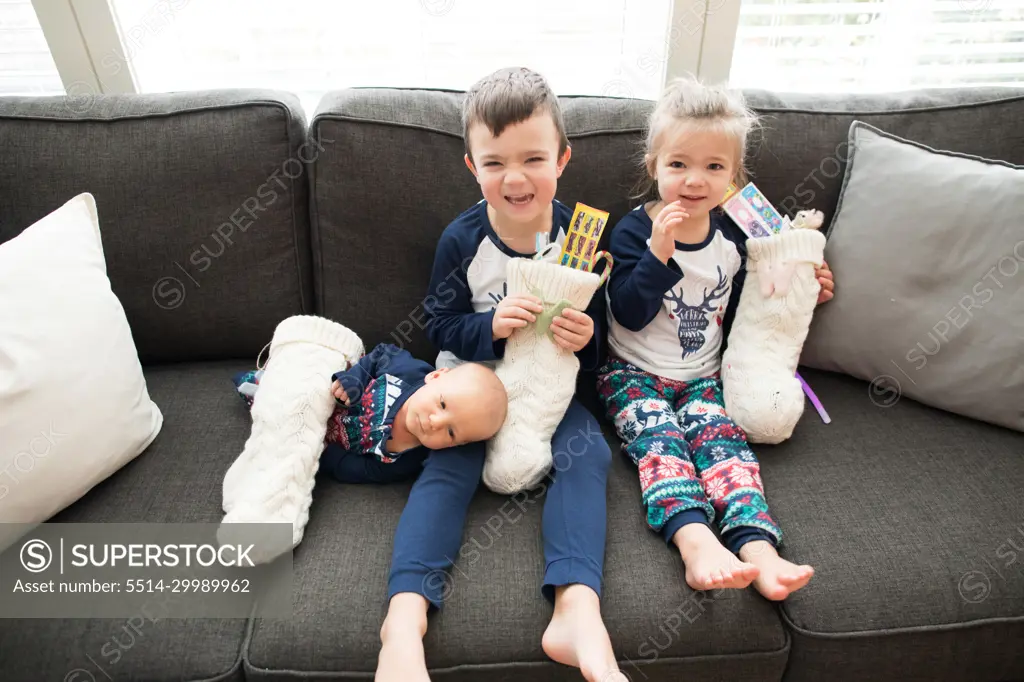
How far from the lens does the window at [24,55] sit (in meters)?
1.65

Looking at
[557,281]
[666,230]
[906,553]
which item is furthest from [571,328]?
[906,553]

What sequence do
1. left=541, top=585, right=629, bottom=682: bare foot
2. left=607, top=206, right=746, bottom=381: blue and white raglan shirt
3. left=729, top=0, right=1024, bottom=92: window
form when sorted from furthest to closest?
left=729, top=0, right=1024, bottom=92: window → left=607, top=206, right=746, bottom=381: blue and white raglan shirt → left=541, top=585, right=629, bottom=682: bare foot

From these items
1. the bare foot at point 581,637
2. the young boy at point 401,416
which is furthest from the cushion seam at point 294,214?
the bare foot at point 581,637

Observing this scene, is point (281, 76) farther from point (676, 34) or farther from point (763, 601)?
point (763, 601)

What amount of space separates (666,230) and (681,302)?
22 cm

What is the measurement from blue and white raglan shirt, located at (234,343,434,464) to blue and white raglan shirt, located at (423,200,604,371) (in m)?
0.10

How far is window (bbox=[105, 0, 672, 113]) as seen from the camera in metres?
1.68

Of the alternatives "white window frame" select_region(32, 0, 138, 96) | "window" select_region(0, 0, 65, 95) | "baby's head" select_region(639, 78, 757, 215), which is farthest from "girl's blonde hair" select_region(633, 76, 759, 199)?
"window" select_region(0, 0, 65, 95)

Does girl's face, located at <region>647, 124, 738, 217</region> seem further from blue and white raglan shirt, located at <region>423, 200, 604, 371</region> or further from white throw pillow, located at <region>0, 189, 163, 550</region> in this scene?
white throw pillow, located at <region>0, 189, 163, 550</region>

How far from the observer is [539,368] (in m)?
1.23

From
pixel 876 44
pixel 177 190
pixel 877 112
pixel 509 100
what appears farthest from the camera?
pixel 876 44

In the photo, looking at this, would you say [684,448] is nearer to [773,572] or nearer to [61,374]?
[773,572]

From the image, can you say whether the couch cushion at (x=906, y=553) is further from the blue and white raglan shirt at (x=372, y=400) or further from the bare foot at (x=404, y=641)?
the blue and white raglan shirt at (x=372, y=400)

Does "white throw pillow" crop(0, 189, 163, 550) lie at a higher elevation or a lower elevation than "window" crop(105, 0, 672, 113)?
lower
